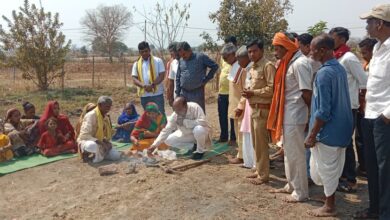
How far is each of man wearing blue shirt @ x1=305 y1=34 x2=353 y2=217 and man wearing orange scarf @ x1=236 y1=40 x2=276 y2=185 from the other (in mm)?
886

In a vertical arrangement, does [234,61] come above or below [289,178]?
above

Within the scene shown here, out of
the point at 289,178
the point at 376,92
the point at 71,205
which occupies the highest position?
the point at 376,92

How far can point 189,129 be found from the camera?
643cm

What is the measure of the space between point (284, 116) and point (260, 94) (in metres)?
0.52

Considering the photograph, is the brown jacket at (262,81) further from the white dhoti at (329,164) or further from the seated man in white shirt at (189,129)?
the seated man in white shirt at (189,129)

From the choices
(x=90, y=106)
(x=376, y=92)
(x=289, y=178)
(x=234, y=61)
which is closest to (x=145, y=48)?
(x=90, y=106)

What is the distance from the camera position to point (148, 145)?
700cm

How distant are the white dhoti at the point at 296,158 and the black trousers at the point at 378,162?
0.71m

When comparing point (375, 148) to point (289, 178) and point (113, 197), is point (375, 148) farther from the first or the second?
point (113, 197)

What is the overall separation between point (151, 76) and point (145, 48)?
52 cm

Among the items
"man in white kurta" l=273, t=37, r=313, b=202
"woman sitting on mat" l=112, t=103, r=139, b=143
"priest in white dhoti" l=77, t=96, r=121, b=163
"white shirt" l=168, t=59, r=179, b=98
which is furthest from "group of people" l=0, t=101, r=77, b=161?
"man in white kurta" l=273, t=37, r=313, b=202

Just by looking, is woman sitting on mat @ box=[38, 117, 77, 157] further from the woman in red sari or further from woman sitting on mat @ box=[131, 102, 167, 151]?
woman sitting on mat @ box=[131, 102, 167, 151]

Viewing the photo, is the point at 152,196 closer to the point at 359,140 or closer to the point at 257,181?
the point at 257,181

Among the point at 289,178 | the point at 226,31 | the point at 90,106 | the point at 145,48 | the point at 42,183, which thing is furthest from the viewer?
the point at 226,31
